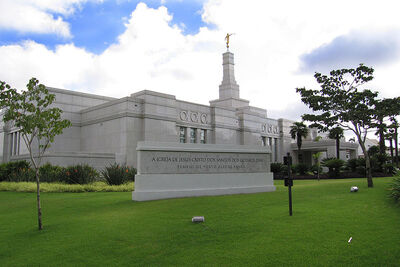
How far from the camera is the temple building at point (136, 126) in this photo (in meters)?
32.2

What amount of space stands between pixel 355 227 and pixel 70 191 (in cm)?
1550

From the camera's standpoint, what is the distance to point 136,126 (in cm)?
3300

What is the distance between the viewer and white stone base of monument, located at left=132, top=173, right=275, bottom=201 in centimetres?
1339

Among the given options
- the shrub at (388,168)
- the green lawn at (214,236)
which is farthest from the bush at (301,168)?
the green lawn at (214,236)

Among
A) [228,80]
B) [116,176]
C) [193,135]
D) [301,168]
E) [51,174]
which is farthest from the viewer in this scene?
[228,80]

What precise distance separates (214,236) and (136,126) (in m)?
26.7

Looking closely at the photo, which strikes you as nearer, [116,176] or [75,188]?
[75,188]

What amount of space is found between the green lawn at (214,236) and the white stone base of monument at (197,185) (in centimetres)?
248

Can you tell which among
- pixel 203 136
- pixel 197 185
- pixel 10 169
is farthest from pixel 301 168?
pixel 10 169

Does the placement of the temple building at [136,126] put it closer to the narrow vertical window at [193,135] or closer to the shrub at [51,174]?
the narrow vertical window at [193,135]

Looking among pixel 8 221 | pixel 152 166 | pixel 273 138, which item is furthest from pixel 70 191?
pixel 273 138

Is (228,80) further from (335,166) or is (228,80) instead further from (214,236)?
(214,236)

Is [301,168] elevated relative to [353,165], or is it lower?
lower

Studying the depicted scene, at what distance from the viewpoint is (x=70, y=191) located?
61.3 feet
